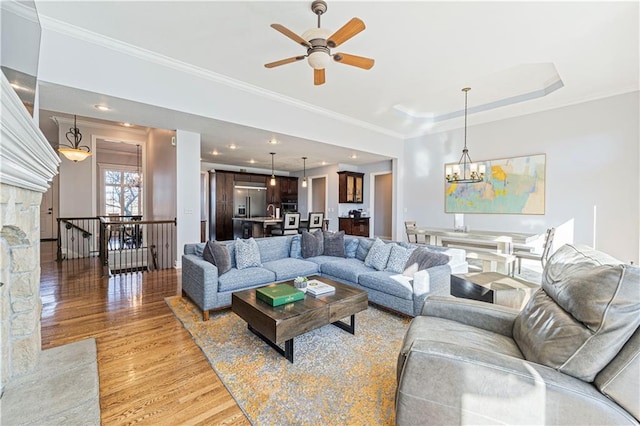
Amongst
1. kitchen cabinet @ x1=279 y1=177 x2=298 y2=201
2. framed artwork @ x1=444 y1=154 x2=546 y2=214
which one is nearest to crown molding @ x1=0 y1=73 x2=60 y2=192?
framed artwork @ x1=444 y1=154 x2=546 y2=214

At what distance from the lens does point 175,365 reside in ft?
6.93

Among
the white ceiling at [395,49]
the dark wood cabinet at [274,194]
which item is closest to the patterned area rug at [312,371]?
the white ceiling at [395,49]

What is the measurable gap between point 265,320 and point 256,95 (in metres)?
3.81

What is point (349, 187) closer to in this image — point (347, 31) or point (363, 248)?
point (363, 248)

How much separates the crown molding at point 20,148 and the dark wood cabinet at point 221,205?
6762mm

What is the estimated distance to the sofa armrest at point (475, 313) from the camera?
5.79 ft

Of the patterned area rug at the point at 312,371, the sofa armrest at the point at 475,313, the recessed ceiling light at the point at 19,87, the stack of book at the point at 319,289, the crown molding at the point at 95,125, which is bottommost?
the patterned area rug at the point at 312,371

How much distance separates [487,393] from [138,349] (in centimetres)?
257

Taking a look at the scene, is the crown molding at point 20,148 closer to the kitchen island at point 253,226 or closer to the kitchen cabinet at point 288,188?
the kitchen island at point 253,226

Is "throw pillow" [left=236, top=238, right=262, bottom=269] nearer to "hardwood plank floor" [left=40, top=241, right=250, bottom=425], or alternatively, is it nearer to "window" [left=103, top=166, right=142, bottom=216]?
"hardwood plank floor" [left=40, top=241, right=250, bottom=425]

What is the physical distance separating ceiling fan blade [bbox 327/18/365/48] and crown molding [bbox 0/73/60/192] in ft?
7.10

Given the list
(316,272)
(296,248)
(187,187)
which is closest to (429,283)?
(316,272)

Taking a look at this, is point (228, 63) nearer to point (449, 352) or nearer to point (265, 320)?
point (265, 320)

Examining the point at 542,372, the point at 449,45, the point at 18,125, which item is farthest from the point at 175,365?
the point at 449,45
